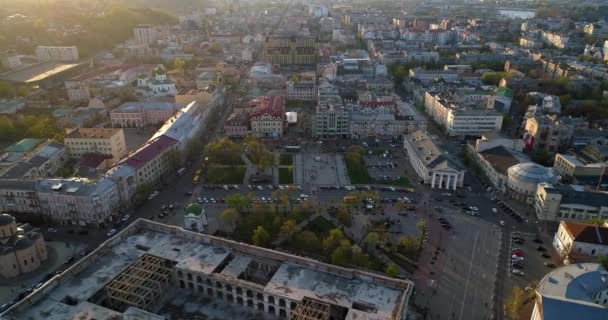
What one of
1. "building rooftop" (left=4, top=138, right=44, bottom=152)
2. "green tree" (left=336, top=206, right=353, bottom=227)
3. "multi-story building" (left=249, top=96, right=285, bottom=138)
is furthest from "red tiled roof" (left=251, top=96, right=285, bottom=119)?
"building rooftop" (left=4, top=138, right=44, bottom=152)

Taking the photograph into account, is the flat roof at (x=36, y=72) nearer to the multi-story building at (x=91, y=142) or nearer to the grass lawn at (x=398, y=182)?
the multi-story building at (x=91, y=142)

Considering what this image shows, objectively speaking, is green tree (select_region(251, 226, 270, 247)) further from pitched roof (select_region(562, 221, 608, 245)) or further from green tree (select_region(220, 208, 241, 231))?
pitched roof (select_region(562, 221, 608, 245))

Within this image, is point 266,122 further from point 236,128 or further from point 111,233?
point 111,233

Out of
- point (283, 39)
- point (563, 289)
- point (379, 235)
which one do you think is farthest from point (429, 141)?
point (283, 39)

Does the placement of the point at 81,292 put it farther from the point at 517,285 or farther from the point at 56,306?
the point at 517,285

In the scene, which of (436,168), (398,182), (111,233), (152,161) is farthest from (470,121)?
(111,233)

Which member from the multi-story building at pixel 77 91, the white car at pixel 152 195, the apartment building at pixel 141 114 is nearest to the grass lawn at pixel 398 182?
the white car at pixel 152 195
